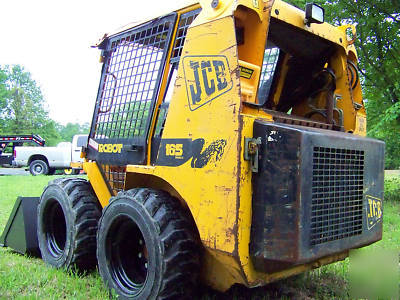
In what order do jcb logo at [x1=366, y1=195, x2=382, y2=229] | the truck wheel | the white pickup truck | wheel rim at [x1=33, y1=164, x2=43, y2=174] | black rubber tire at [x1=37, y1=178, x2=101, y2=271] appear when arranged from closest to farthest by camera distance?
the truck wheel → jcb logo at [x1=366, y1=195, x2=382, y2=229] → black rubber tire at [x1=37, y1=178, x2=101, y2=271] → the white pickup truck → wheel rim at [x1=33, y1=164, x2=43, y2=174]

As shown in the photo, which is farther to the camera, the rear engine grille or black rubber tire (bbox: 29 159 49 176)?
black rubber tire (bbox: 29 159 49 176)

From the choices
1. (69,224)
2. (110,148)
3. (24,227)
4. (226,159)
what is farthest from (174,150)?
(24,227)

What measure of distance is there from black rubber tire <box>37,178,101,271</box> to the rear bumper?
1963 millimetres

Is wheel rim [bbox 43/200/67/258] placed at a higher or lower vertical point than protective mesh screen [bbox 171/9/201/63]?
lower

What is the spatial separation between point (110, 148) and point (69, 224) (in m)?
0.85

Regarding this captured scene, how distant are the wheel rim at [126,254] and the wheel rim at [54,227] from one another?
122 centimetres

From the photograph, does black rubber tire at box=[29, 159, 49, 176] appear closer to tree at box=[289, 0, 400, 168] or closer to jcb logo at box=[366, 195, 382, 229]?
tree at box=[289, 0, 400, 168]

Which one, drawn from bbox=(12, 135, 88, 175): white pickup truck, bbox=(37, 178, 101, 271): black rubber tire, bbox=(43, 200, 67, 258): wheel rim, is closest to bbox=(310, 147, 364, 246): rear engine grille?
bbox=(37, 178, 101, 271): black rubber tire

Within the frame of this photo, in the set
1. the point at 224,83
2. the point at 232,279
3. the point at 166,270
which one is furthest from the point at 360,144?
the point at 166,270

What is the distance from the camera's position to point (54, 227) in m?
4.44

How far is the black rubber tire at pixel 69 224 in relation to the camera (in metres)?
3.77

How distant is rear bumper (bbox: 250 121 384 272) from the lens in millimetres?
2379

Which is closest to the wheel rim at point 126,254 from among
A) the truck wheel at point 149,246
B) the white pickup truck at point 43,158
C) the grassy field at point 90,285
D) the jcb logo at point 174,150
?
the truck wheel at point 149,246

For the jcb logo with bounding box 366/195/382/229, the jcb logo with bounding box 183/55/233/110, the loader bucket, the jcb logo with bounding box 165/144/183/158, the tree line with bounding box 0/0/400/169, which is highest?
the tree line with bounding box 0/0/400/169
